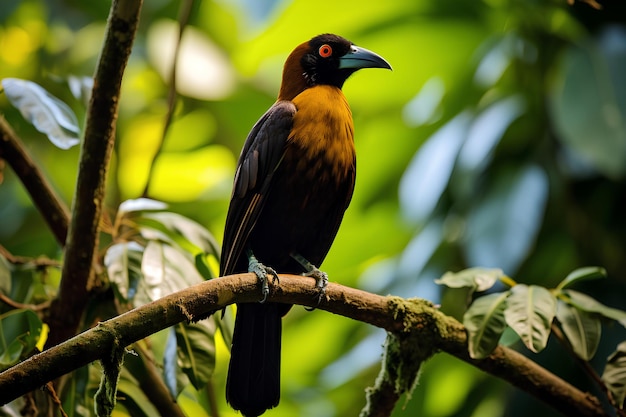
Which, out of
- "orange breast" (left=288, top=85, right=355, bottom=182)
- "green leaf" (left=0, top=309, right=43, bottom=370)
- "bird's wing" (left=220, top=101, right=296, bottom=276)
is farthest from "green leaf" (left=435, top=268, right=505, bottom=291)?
"green leaf" (left=0, top=309, right=43, bottom=370)

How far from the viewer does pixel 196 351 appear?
245cm

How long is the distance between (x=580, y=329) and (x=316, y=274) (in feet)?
3.08

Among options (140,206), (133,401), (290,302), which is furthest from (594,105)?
(133,401)

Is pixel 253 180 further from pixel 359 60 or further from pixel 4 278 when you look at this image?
pixel 4 278

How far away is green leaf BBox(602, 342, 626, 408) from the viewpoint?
249 cm

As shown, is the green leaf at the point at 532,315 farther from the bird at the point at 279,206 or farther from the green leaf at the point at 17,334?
the green leaf at the point at 17,334

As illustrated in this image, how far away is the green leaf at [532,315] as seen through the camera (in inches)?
90.1

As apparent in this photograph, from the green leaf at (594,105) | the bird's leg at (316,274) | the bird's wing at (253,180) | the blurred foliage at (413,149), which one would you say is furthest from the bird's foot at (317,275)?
the green leaf at (594,105)

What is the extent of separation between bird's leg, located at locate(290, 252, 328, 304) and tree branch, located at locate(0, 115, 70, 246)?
908 millimetres

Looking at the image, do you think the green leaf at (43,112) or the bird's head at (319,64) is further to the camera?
the bird's head at (319,64)

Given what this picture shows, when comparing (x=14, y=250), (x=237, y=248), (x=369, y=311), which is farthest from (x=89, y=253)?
(x=14, y=250)

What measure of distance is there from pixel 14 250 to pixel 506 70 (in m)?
2.93

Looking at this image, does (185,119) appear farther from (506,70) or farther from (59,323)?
(59,323)

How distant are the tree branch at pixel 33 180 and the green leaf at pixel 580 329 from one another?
1842 mm
